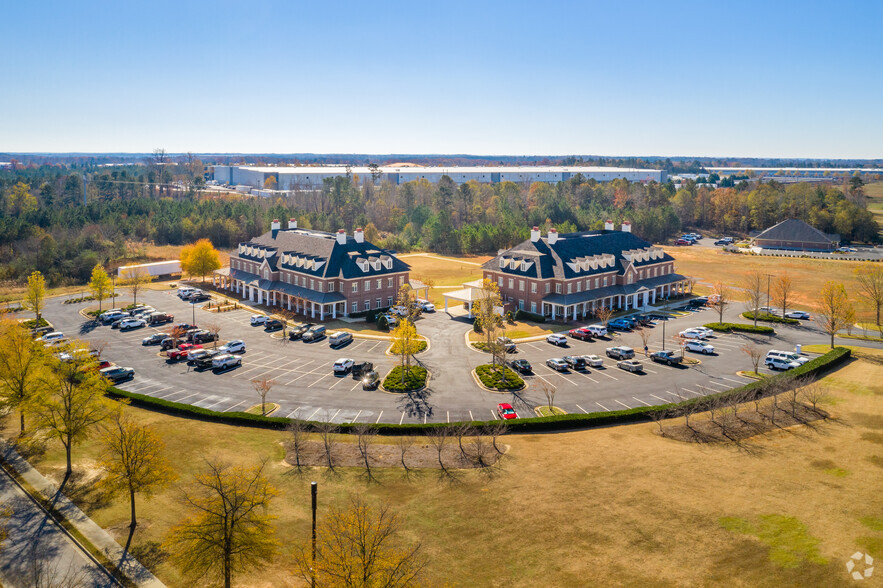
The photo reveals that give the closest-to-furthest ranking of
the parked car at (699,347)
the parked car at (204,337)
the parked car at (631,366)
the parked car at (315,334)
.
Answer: the parked car at (631,366) < the parked car at (699,347) < the parked car at (204,337) < the parked car at (315,334)

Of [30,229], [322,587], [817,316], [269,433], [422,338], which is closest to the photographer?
[322,587]

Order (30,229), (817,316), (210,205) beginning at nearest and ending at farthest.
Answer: (817,316) → (30,229) → (210,205)

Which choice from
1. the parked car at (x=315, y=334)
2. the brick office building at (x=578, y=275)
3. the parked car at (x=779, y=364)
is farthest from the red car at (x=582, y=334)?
the parked car at (x=315, y=334)

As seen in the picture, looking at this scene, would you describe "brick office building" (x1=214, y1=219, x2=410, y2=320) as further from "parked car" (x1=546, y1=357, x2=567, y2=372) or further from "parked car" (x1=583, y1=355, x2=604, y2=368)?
"parked car" (x1=583, y1=355, x2=604, y2=368)

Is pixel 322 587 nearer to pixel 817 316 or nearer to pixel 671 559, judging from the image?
pixel 671 559

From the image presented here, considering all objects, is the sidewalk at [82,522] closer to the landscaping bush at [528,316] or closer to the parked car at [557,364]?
the parked car at [557,364]

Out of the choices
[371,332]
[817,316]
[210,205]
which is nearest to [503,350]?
[371,332]
